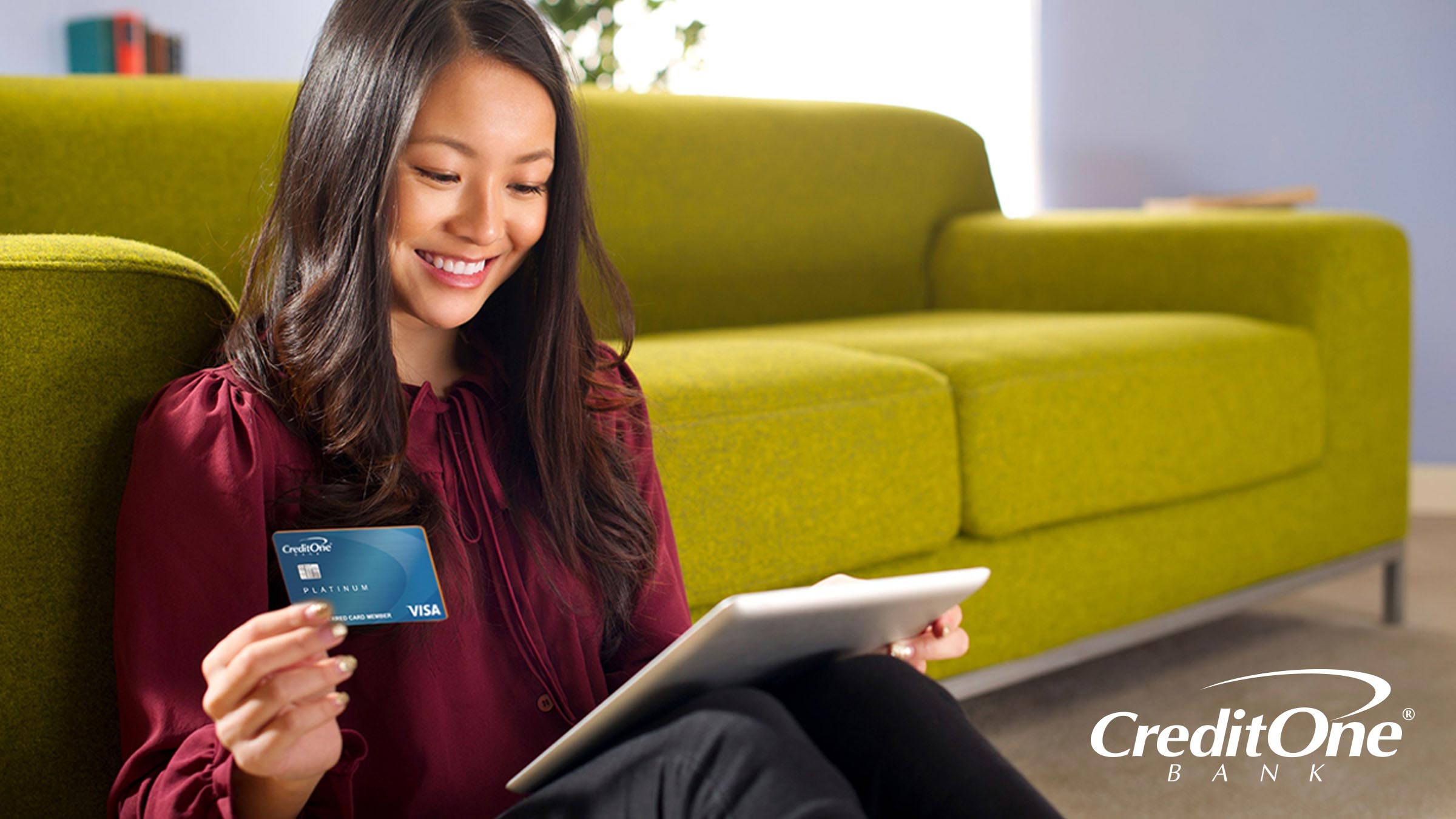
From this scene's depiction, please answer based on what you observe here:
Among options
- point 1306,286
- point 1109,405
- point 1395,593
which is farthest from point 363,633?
point 1395,593

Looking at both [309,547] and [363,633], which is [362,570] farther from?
[363,633]

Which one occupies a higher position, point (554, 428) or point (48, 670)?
point (554, 428)

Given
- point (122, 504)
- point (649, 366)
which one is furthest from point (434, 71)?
point (649, 366)

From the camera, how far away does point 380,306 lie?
87 centimetres

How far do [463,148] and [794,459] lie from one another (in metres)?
0.64

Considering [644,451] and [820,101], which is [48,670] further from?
[820,101]

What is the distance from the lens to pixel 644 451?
106 centimetres

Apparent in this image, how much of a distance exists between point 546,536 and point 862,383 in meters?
0.64

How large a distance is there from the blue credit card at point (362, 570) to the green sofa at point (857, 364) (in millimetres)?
242

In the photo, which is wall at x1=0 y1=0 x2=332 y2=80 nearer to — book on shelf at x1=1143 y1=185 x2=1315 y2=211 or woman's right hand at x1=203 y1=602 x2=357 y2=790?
book on shelf at x1=1143 y1=185 x2=1315 y2=211

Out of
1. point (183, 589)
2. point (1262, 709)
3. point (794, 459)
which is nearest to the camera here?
point (183, 589)

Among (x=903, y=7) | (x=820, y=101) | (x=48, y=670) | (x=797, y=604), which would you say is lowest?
(x=48, y=670)

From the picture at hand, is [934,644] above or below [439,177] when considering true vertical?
below

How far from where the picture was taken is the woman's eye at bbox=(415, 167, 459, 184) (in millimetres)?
892
